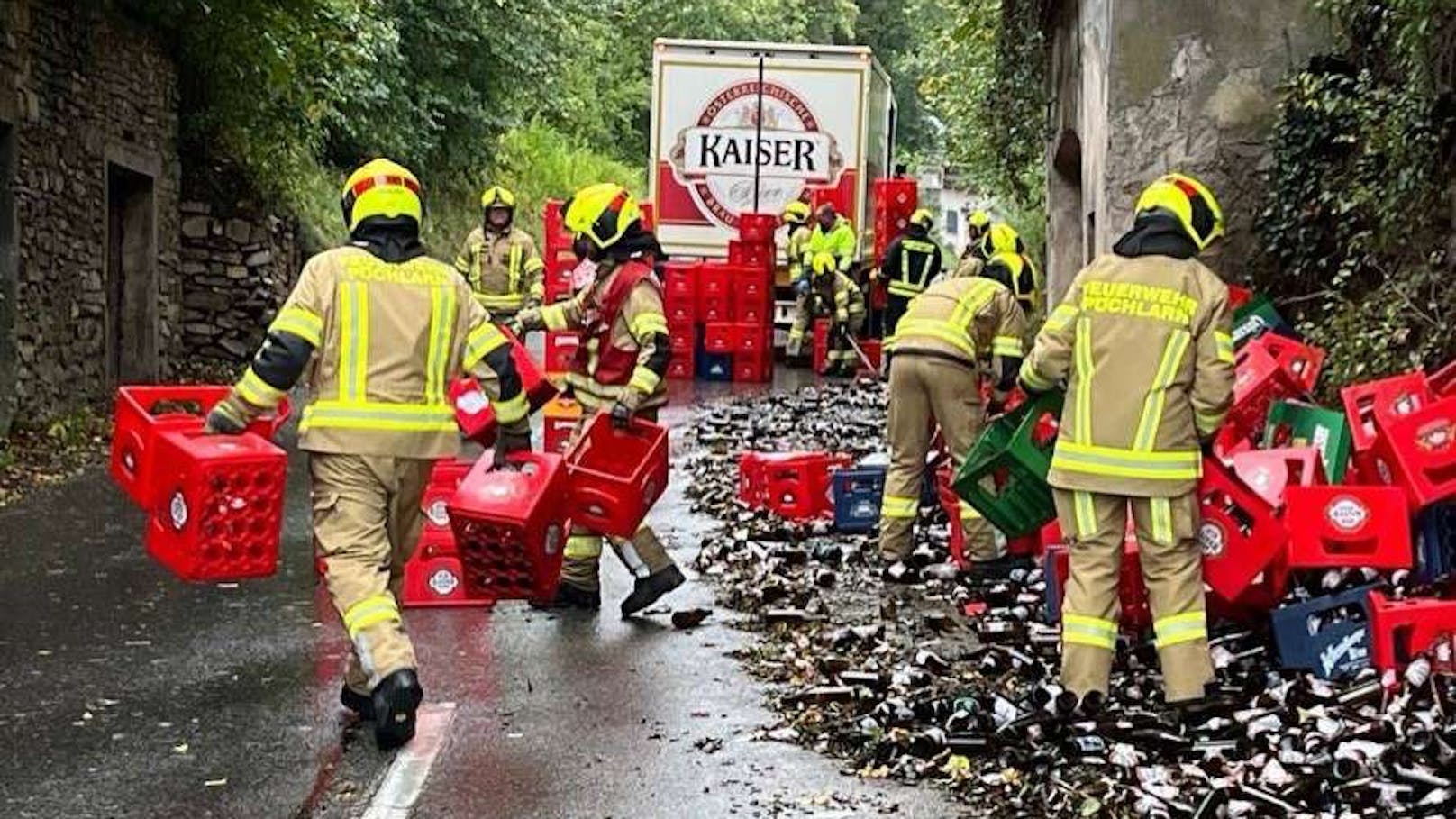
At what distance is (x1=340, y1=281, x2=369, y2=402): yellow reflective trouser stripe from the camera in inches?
277

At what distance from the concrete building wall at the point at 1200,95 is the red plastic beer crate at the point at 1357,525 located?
18.4ft

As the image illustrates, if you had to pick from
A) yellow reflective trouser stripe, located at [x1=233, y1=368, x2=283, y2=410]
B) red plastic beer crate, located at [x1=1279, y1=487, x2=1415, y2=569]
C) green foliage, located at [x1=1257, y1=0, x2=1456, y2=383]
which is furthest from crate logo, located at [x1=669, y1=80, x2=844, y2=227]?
yellow reflective trouser stripe, located at [x1=233, y1=368, x2=283, y2=410]

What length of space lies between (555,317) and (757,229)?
44.0 feet

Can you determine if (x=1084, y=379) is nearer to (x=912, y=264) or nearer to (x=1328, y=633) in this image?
(x=1328, y=633)

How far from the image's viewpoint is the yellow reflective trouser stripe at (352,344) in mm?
7039

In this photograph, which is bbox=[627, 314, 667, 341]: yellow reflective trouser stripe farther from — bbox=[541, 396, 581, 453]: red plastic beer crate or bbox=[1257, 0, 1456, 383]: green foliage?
bbox=[1257, 0, 1456, 383]: green foliage

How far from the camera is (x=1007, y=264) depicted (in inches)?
428

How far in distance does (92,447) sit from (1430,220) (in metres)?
10.1

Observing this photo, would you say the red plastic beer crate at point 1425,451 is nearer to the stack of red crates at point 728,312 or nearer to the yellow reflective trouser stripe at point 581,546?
the yellow reflective trouser stripe at point 581,546

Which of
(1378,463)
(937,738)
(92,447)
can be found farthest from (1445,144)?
(92,447)

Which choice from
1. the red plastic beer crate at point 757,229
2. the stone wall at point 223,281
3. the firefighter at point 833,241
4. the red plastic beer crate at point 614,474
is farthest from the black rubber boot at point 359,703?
the firefighter at point 833,241

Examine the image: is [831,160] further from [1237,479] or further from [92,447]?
[1237,479]

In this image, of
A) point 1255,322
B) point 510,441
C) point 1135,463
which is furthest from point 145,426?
point 1255,322

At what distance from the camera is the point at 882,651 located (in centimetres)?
847
